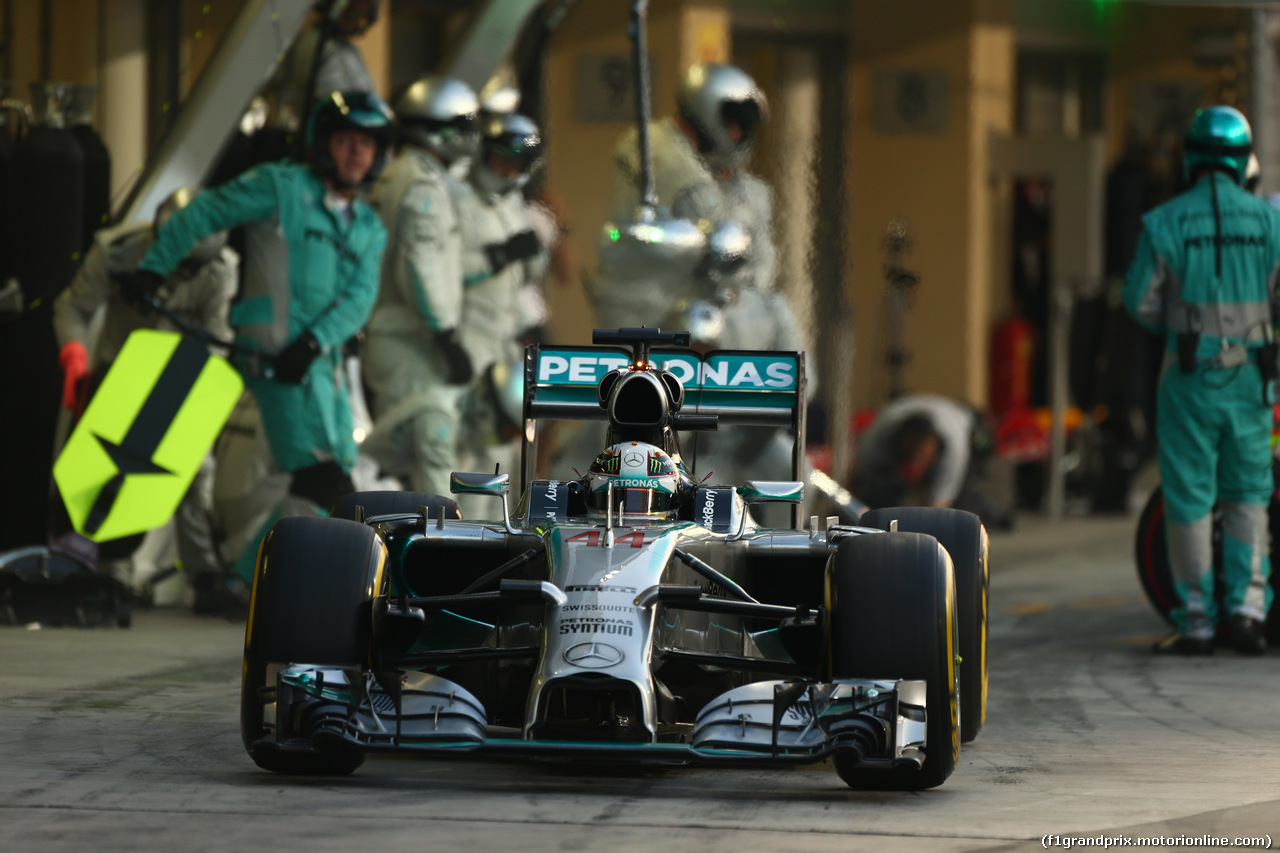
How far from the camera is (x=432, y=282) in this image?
35.6ft

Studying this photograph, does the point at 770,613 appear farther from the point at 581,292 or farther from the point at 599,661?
the point at 581,292

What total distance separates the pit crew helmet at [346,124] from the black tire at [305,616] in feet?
14.2

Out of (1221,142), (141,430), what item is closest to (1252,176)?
(1221,142)

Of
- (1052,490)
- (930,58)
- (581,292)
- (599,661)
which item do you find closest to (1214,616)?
(599,661)

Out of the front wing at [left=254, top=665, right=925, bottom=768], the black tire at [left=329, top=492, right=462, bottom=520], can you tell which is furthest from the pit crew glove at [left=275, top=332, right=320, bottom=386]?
the front wing at [left=254, top=665, right=925, bottom=768]

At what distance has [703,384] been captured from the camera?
7.54m

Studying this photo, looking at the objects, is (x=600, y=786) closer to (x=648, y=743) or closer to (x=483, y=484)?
(x=648, y=743)

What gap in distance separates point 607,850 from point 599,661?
725 millimetres

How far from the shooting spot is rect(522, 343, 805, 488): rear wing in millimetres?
7438

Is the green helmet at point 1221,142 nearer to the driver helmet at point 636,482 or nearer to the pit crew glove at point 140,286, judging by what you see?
the driver helmet at point 636,482

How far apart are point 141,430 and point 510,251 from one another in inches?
102

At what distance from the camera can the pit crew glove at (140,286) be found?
9.80 metres

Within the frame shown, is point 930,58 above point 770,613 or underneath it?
above

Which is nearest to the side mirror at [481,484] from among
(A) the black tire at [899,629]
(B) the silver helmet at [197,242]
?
(A) the black tire at [899,629]
